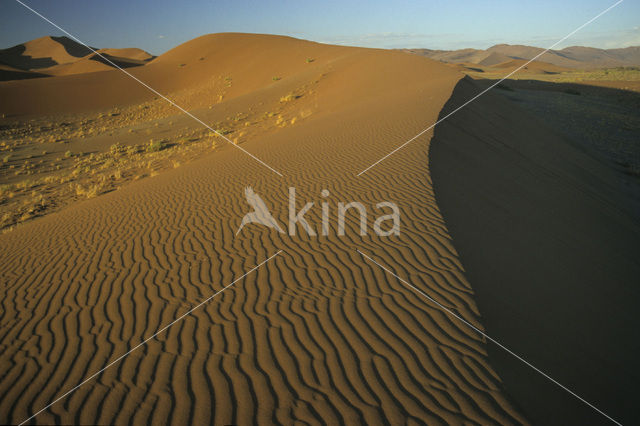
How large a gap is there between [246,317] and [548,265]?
4.93 metres

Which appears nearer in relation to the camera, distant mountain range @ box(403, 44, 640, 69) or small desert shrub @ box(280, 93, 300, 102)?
small desert shrub @ box(280, 93, 300, 102)

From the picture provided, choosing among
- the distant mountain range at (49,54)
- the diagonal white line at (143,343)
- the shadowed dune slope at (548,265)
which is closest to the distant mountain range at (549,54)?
the distant mountain range at (49,54)

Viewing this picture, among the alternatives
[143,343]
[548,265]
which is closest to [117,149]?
[143,343]

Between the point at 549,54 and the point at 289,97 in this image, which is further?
the point at 549,54

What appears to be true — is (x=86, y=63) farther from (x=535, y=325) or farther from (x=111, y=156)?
(x=535, y=325)

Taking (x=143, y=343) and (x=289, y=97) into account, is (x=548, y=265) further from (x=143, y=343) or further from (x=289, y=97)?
(x=289, y=97)

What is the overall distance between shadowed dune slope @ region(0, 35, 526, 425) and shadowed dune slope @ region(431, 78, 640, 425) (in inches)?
20.1

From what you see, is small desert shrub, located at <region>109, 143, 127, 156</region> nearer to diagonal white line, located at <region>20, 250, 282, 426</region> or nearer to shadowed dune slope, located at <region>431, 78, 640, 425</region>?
shadowed dune slope, located at <region>431, 78, 640, 425</region>

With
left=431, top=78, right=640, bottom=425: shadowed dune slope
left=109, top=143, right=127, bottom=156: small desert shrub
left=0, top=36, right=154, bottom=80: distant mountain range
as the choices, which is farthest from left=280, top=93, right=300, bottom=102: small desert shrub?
left=0, top=36, right=154, bottom=80: distant mountain range

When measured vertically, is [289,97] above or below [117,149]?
above

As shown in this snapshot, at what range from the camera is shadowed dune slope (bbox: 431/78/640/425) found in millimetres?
3717

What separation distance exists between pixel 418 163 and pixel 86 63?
69.3 metres

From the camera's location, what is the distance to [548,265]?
580 centimetres

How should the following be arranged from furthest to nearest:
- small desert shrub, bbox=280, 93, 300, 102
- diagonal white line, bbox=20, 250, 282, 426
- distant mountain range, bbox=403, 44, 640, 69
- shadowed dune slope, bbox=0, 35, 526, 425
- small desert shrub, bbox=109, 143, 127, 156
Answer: distant mountain range, bbox=403, 44, 640, 69
small desert shrub, bbox=280, 93, 300, 102
small desert shrub, bbox=109, 143, 127, 156
diagonal white line, bbox=20, 250, 282, 426
shadowed dune slope, bbox=0, 35, 526, 425
